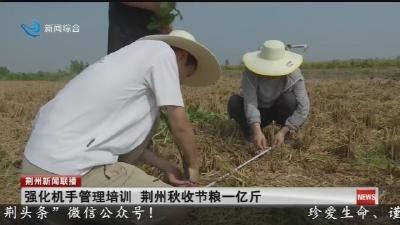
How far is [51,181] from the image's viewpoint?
185cm

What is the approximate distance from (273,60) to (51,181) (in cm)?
121

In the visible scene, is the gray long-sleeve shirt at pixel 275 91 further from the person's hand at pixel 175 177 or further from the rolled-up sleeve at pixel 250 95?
the person's hand at pixel 175 177

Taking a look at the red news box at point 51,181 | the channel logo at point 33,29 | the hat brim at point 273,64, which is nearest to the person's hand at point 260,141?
the hat brim at point 273,64

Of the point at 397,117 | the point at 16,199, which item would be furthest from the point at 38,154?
the point at 397,117

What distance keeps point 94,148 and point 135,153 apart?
0.80 ft

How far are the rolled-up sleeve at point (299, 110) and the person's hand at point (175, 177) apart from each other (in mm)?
854

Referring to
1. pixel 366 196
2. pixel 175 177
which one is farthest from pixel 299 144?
pixel 175 177

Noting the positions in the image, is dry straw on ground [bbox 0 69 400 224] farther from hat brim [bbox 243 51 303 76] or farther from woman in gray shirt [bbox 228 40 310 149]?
hat brim [bbox 243 51 303 76]

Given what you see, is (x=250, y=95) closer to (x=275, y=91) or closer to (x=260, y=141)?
(x=275, y=91)

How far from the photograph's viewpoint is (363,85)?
3729 millimetres

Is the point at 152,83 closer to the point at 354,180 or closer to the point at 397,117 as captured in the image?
the point at 354,180

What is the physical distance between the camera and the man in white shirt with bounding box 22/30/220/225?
1.73 meters

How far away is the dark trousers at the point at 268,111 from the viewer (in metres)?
2.81

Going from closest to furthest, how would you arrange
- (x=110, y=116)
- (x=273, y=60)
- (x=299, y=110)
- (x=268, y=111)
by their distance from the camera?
(x=110, y=116) < (x=273, y=60) < (x=299, y=110) < (x=268, y=111)
